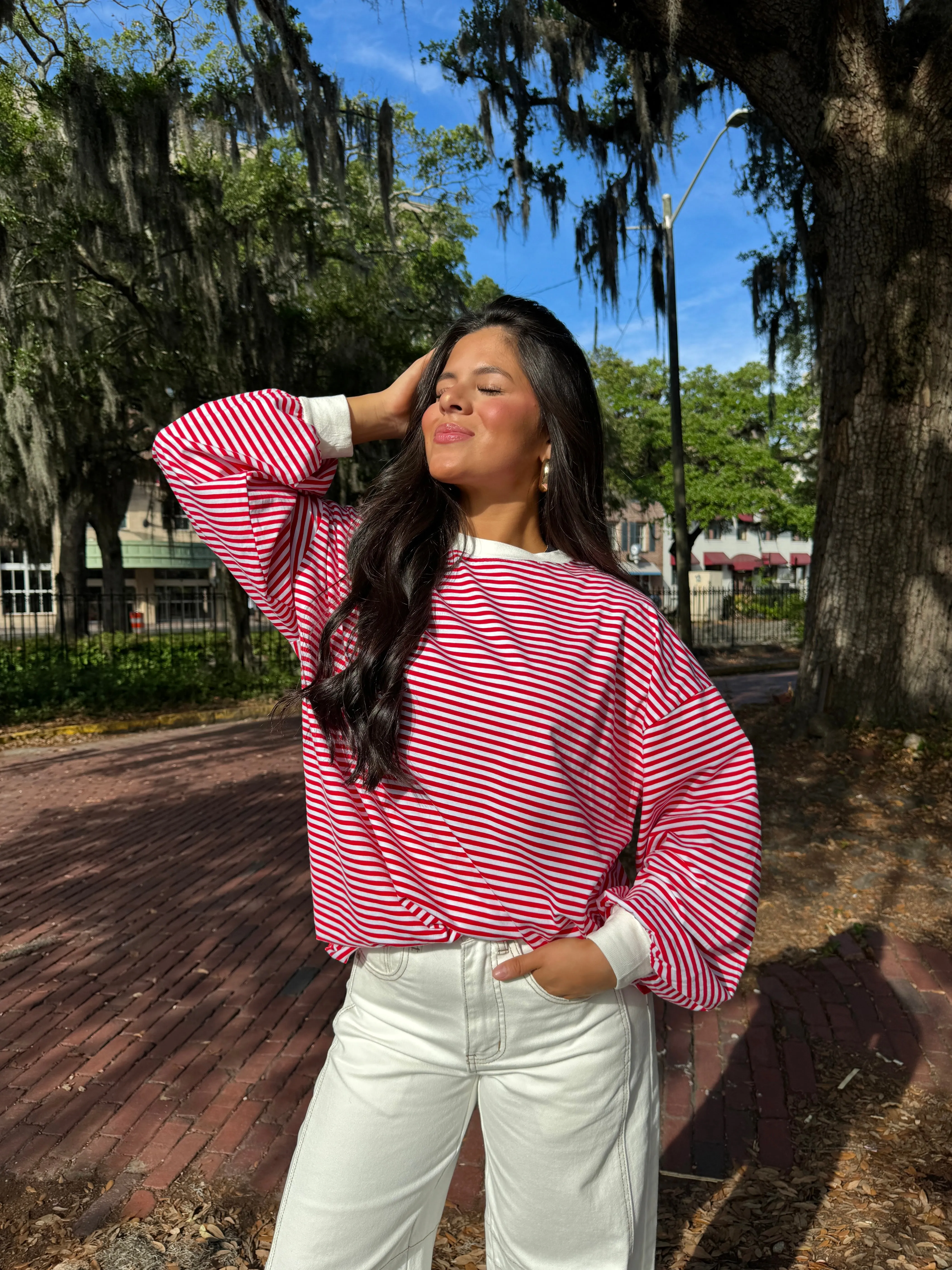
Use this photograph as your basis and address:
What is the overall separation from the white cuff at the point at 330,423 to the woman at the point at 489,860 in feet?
0.09

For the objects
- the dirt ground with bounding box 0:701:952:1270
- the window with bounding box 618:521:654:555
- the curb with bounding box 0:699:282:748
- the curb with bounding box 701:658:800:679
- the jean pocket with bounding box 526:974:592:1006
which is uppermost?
the window with bounding box 618:521:654:555

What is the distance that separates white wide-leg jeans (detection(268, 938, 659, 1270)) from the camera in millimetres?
1348

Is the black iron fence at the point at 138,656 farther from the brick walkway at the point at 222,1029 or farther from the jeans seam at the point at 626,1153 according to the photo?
the jeans seam at the point at 626,1153

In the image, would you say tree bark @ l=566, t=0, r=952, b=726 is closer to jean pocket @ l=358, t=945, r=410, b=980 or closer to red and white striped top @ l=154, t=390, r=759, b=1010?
red and white striped top @ l=154, t=390, r=759, b=1010

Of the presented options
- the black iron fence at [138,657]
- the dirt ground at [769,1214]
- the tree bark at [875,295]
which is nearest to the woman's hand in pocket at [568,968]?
the dirt ground at [769,1214]

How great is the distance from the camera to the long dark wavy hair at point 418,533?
4.62 feet

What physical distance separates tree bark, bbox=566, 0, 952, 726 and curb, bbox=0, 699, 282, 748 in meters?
6.63

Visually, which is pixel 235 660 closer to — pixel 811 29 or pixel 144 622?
pixel 144 622

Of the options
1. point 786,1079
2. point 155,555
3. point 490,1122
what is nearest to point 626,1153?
point 490,1122

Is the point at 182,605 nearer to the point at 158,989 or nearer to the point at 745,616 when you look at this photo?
the point at 158,989

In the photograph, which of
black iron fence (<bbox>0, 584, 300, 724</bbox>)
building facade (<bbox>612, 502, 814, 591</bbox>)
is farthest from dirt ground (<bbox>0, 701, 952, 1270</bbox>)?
building facade (<bbox>612, 502, 814, 591</bbox>)

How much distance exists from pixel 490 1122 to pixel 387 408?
1152 mm

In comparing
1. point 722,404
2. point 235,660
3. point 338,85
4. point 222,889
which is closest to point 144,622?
point 235,660

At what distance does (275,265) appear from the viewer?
46.5 feet
